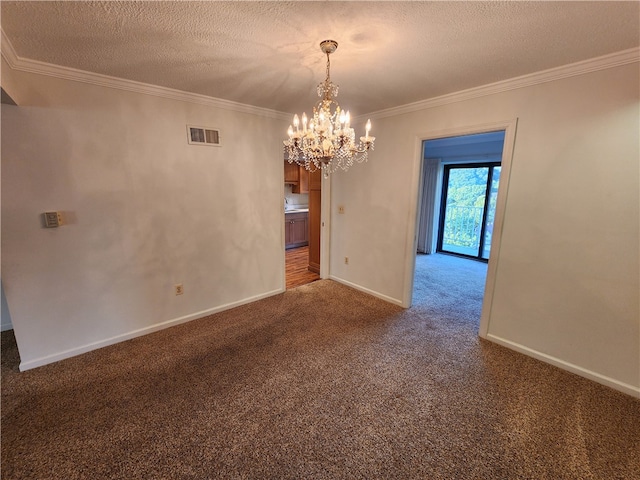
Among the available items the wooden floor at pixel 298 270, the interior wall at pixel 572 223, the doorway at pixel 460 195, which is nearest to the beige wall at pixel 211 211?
the interior wall at pixel 572 223

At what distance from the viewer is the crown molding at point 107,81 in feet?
6.30

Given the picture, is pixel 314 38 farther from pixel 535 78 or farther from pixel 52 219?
pixel 52 219

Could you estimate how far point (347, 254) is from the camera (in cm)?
406

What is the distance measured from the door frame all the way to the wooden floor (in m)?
1.66

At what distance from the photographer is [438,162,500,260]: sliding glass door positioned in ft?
18.3

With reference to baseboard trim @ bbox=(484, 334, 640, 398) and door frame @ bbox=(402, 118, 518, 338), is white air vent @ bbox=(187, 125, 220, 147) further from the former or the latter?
baseboard trim @ bbox=(484, 334, 640, 398)

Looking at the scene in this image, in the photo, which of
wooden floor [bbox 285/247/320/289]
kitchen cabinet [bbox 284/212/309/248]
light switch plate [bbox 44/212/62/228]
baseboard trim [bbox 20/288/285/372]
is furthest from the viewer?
kitchen cabinet [bbox 284/212/309/248]

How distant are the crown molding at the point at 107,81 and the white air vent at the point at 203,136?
26cm

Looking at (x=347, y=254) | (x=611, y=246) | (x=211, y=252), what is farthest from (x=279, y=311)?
(x=611, y=246)

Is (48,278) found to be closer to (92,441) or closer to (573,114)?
(92,441)

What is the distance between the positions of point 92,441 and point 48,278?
1.40 meters

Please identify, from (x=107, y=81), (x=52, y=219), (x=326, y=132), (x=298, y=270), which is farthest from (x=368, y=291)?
(x=107, y=81)

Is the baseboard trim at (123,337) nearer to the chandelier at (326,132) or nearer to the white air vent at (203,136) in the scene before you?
the white air vent at (203,136)

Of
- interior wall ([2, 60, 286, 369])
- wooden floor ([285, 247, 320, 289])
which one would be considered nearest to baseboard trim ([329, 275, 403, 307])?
wooden floor ([285, 247, 320, 289])
